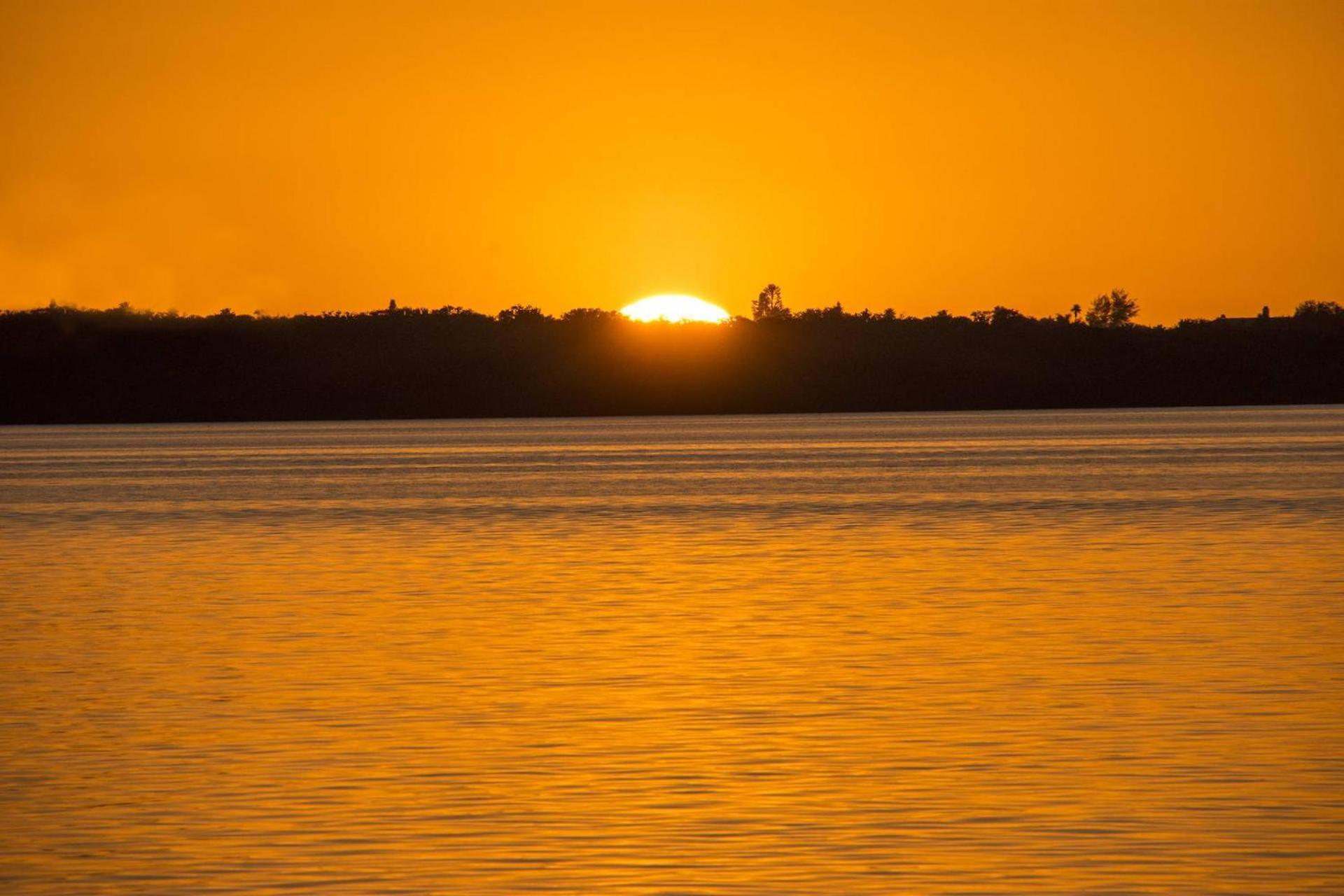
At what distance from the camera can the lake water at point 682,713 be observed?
54.8 ft

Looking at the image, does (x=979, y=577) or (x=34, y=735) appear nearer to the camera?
(x=34, y=735)

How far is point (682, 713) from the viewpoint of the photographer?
2375 centimetres

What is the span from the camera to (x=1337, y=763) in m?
20.2

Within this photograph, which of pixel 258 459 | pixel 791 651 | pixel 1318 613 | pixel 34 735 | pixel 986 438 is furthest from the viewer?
pixel 986 438

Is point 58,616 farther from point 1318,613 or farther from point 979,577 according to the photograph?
point 1318,613

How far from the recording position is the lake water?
54.8 feet

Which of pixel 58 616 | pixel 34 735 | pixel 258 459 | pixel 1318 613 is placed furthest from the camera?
pixel 258 459

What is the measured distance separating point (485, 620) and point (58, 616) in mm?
7557

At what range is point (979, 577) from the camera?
41781mm

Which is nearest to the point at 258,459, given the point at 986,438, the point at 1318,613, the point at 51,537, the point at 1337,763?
the point at 986,438

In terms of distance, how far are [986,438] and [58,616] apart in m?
154

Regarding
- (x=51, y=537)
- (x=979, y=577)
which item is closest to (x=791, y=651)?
(x=979, y=577)

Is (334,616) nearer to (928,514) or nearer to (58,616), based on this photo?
(58,616)

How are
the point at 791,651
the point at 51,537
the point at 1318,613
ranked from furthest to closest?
the point at 51,537, the point at 1318,613, the point at 791,651
